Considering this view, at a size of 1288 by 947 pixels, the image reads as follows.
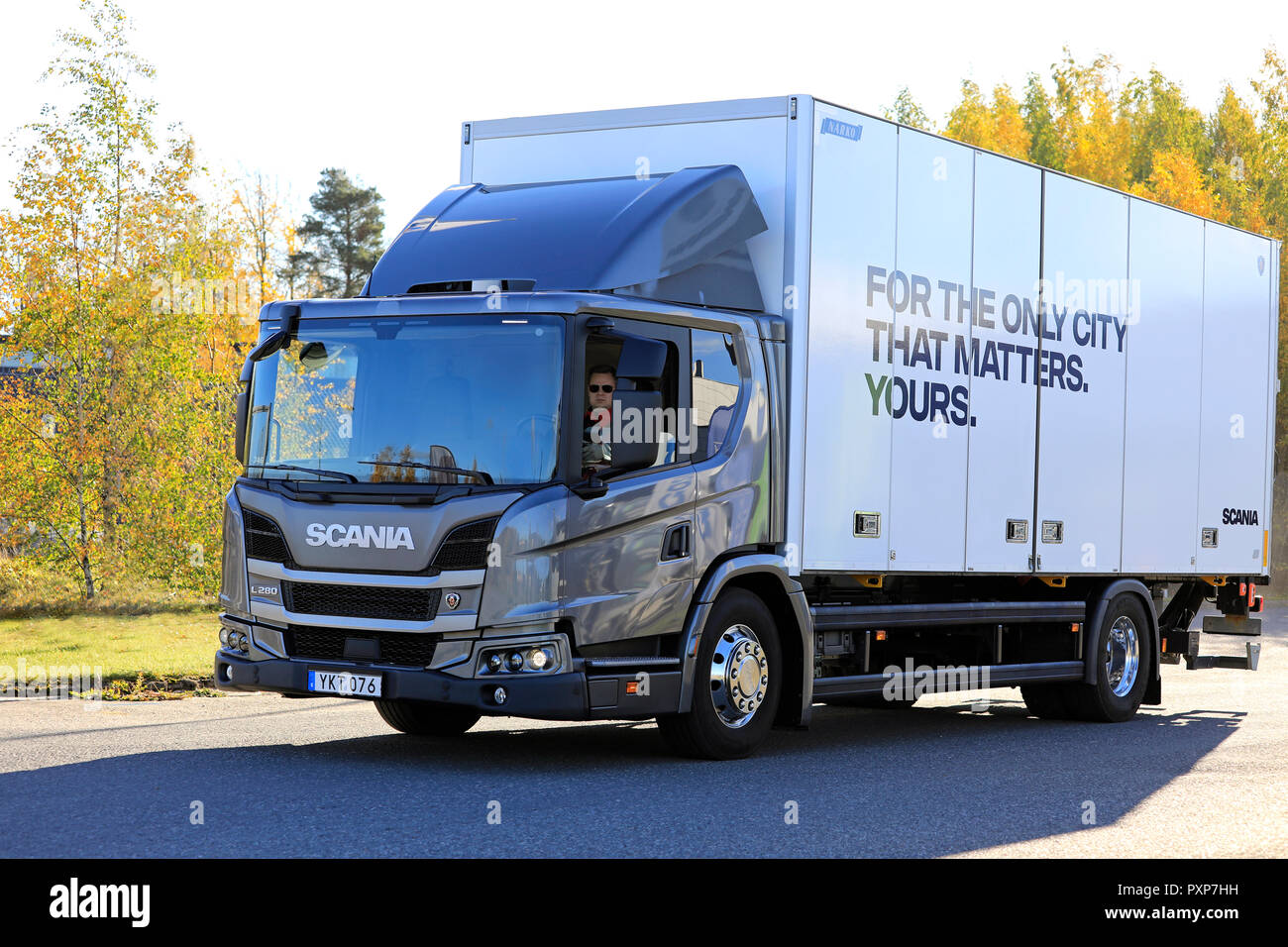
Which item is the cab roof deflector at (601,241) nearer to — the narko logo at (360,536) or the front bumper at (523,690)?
the narko logo at (360,536)

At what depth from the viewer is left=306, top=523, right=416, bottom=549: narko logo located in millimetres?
8945

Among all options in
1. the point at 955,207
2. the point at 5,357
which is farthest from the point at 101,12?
the point at 955,207

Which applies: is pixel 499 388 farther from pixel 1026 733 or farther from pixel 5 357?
pixel 5 357

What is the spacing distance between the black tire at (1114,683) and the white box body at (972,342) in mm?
415

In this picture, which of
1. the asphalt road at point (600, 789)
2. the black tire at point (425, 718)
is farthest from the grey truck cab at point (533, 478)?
the black tire at point (425, 718)

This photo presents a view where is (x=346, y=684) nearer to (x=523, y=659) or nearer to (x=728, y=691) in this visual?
(x=523, y=659)

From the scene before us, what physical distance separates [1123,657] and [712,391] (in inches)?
239

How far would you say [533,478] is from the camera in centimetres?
890

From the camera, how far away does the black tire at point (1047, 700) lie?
13742 mm

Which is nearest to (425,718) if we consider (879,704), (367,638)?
(367,638)

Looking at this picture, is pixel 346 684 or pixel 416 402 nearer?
pixel 346 684

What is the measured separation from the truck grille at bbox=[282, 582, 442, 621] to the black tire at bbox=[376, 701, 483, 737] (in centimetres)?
185

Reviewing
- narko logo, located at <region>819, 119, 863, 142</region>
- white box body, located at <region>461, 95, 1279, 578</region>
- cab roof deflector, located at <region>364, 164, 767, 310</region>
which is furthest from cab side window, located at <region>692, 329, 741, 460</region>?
narko logo, located at <region>819, 119, 863, 142</region>

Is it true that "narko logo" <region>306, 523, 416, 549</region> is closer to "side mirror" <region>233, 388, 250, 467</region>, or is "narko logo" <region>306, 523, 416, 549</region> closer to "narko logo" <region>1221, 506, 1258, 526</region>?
"side mirror" <region>233, 388, 250, 467</region>
